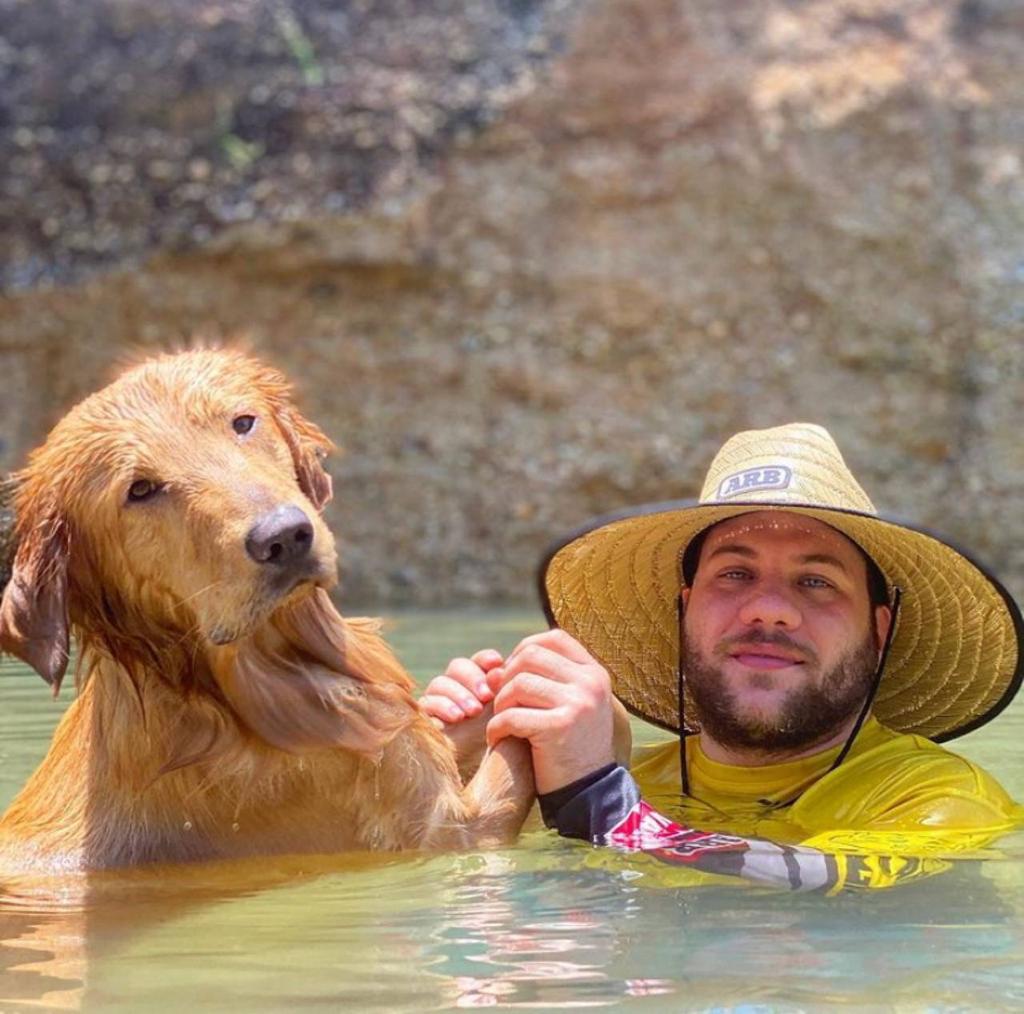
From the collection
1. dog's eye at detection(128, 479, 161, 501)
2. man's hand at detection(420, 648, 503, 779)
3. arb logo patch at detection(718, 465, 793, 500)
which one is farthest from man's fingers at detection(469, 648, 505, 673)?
dog's eye at detection(128, 479, 161, 501)

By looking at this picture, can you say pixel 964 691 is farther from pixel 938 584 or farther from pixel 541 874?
pixel 541 874

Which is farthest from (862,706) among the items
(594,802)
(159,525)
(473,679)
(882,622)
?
(159,525)

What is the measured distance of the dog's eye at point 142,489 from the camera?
385 cm

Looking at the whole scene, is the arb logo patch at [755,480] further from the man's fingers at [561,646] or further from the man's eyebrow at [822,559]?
the man's fingers at [561,646]

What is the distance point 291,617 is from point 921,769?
1529mm

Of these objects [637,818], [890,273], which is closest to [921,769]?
[637,818]

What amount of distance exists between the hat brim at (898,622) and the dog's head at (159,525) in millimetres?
1014

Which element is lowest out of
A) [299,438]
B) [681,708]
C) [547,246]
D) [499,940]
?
[499,940]

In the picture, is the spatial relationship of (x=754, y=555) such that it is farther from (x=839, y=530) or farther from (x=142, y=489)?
(x=142, y=489)

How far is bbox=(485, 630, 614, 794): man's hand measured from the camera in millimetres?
3979

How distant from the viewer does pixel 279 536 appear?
12.1 ft

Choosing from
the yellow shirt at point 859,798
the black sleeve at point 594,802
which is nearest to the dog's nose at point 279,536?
the black sleeve at point 594,802

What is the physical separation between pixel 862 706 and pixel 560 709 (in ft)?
3.07

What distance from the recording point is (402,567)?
1262 centimetres
